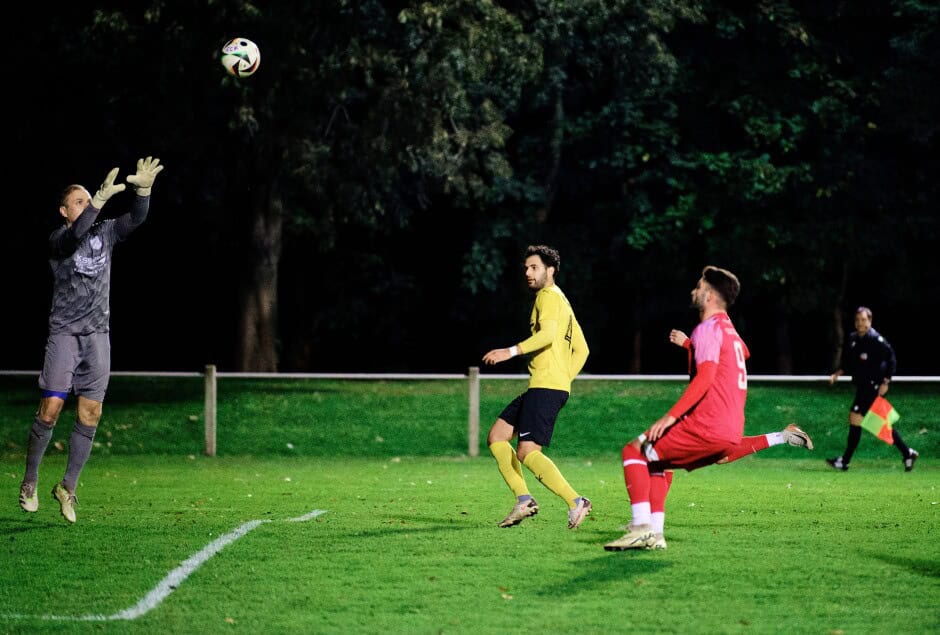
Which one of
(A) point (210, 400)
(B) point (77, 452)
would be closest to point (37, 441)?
(B) point (77, 452)

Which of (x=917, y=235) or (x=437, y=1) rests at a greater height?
(x=437, y=1)

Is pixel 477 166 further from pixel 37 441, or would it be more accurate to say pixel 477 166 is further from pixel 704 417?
pixel 704 417

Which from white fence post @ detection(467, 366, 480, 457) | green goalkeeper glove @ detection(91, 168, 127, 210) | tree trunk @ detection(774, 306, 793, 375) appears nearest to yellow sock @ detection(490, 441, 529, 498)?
green goalkeeper glove @ detection(91, 168, 127, 210)

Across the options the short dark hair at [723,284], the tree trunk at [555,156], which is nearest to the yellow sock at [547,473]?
the short dark hair at [723,284]

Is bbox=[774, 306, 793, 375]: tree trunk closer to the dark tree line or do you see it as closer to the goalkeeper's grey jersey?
the dark tree line

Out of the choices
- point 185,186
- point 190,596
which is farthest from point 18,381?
point 190,596

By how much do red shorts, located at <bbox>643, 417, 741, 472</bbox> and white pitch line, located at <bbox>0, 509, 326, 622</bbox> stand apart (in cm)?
276

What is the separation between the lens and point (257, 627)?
20.8ft

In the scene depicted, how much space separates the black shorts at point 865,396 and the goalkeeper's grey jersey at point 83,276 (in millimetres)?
10189

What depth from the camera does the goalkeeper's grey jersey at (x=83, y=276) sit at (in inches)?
386

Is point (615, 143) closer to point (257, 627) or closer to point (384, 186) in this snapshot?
point (384, 186)

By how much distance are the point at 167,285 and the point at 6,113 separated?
33.9 ft

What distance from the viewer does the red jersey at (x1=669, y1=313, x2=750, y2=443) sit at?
8094mm

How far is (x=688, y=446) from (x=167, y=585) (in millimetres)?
3111
